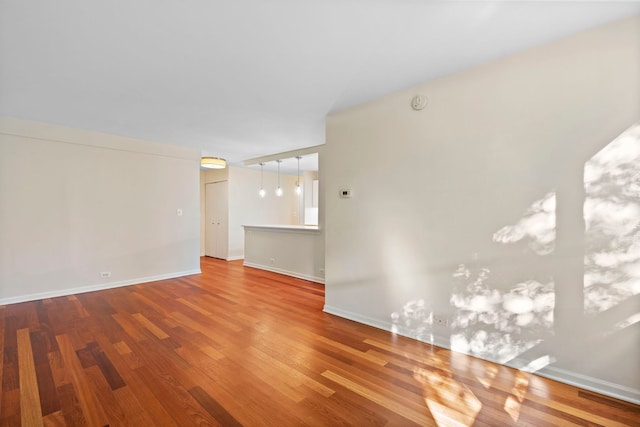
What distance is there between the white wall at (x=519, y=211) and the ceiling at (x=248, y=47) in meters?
0.30

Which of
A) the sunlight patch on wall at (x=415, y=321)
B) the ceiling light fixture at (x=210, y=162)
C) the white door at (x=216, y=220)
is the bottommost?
the sunlight patch on wall at (x=415, y=321)

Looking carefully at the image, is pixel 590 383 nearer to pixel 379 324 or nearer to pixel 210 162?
pixel 379 324

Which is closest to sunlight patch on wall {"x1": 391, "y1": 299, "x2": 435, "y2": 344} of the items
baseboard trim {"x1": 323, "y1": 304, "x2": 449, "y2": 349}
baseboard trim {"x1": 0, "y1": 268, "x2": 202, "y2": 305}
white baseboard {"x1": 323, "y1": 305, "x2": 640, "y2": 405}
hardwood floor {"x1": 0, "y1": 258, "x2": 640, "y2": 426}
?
baseboard trim {"x1": 323, "y1": 304, "x2": 449, "y2": 349}

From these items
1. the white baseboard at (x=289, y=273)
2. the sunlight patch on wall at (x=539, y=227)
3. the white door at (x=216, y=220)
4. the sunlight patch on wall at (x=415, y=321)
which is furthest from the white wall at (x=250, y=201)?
the sunlight patch on wall at (x=539, y=227)

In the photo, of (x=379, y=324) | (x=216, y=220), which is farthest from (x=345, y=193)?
(x=216, y=220)

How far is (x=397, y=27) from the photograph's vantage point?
189 cm

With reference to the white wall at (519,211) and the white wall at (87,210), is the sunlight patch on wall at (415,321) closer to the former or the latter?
the white wall at (519,211)

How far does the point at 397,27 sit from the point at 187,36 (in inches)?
60.7

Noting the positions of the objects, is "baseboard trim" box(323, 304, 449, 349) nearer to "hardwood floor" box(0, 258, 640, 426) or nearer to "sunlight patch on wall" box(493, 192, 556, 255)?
"hardwood floor" box(0, 258, 640, 426)

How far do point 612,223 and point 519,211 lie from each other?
53 cm

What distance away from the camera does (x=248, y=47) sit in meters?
2.12

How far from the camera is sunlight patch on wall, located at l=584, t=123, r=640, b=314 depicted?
179 centimetres

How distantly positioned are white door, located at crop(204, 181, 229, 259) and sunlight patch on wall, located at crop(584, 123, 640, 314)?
686cm

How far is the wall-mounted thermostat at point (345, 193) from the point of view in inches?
130
